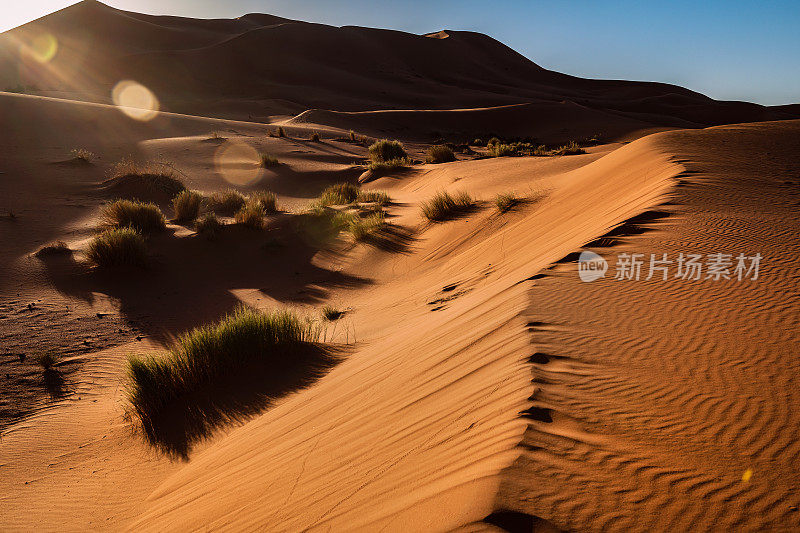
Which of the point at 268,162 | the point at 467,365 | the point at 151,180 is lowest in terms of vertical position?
the point at 467,365

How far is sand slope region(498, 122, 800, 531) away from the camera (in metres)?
1.88

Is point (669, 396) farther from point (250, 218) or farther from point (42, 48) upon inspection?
point (42, 48)

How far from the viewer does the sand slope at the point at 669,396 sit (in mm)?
1884

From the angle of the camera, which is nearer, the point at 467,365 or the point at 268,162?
the point at 467,365

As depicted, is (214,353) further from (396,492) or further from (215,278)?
(215,278)

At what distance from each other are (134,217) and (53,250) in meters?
1.93

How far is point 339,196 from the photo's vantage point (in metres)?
14.9

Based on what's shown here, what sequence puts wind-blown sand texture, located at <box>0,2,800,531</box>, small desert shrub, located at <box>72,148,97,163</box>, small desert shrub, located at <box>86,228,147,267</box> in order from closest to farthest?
wind-blown sand texture, located at <box>0,2,800,531</box> < small desert shrub, located at <box>86,228,147,267</box> < small desert shrub, located at <box>72,148,97,163</box>

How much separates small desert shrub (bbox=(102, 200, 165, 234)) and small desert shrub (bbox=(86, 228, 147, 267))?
59.4 inches

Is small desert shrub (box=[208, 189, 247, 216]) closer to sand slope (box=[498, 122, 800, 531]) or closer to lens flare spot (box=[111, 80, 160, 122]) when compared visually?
sand slope (box=[498, 122, 800, 531])

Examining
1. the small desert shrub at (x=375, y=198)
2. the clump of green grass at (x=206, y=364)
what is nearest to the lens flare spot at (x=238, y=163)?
the small desert shrub at (x=375, y=198)

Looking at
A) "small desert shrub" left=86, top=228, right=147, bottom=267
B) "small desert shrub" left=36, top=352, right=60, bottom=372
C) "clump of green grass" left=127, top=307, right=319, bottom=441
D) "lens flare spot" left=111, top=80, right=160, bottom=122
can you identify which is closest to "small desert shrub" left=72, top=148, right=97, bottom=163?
"small desert shrub" left=86, top=228, right=147, bottom=267

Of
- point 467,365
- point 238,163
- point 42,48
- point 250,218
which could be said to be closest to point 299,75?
point 42,48

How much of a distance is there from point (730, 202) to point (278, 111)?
41.8 m
